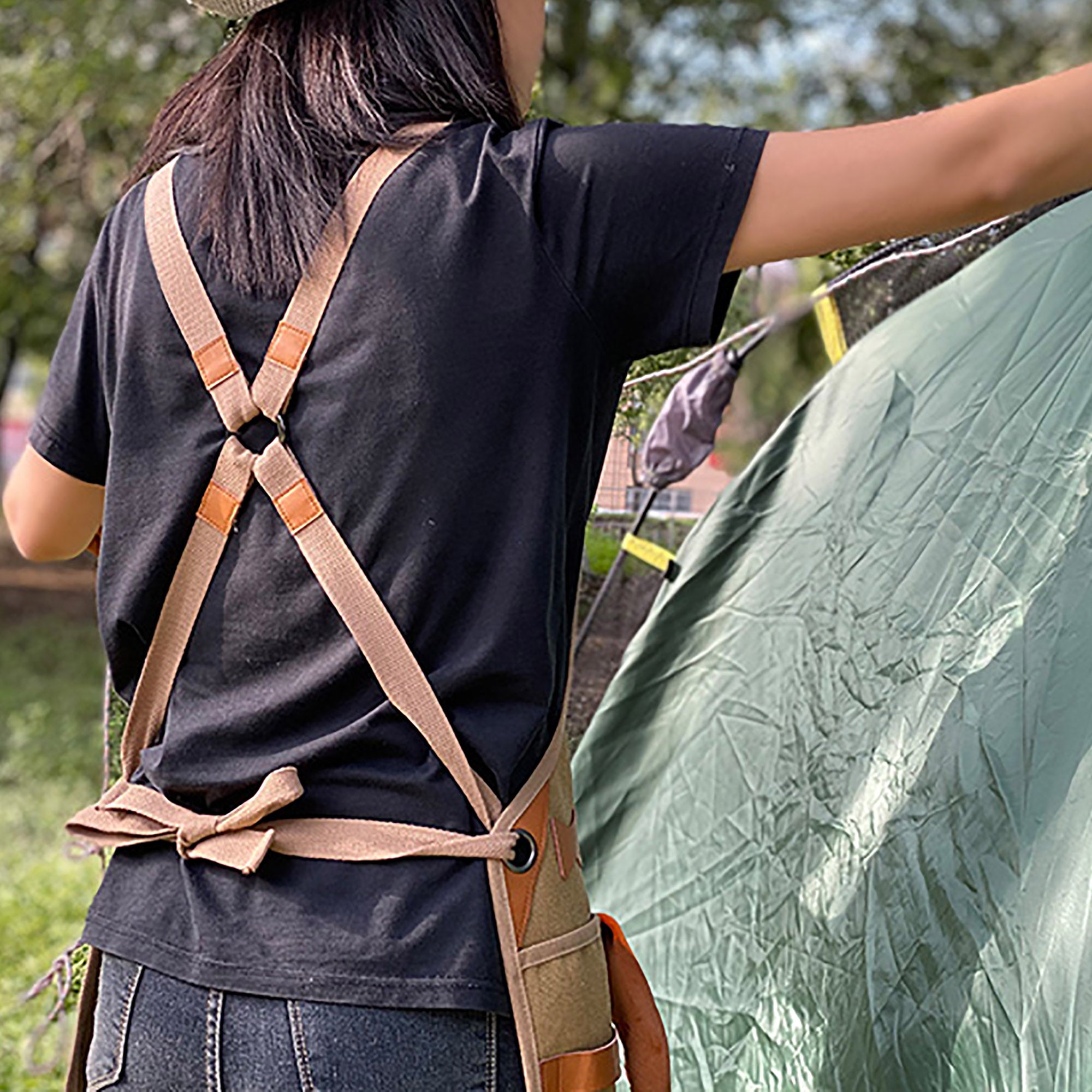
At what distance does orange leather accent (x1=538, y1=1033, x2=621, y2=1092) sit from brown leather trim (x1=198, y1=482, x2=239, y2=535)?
476mm

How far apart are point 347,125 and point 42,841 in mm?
5143

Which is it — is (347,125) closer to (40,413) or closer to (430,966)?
(40,413)

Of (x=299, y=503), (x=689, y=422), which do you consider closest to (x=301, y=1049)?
(x=299, y=503)

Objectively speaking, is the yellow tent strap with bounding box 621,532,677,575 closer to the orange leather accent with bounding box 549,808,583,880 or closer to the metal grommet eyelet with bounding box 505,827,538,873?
the orange leather accent with bounding box 549,808,583,880

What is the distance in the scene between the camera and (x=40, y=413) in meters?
1.43

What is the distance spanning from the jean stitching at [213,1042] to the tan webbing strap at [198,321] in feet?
1.39

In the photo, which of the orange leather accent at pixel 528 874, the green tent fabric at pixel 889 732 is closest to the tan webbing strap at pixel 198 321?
the orange leather accent at pixel 528 874

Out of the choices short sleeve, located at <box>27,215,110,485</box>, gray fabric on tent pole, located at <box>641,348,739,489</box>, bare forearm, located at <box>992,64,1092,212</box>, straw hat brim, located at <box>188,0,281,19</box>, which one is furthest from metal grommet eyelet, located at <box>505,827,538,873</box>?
gray fabric on tent pole, located at <box>641,348,739,489</box>

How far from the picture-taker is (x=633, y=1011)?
4.78ft

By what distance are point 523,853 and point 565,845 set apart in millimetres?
95

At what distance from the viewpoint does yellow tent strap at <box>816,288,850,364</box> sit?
2529 millimetres

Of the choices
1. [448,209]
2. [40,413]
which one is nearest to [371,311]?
[448,209]

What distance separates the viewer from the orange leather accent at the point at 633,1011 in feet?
4.76

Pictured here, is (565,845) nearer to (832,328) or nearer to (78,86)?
(832,328)
